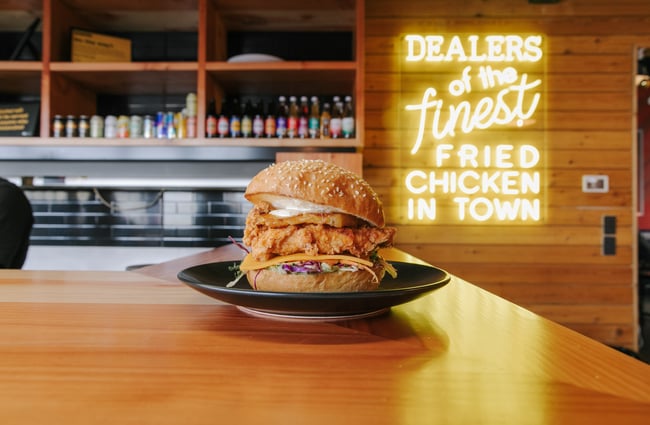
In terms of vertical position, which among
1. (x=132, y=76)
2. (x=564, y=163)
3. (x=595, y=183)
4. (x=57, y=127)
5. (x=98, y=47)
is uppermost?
(x=98, y=47)

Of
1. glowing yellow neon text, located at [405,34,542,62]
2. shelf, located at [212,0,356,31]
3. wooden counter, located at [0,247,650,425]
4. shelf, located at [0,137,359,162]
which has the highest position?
shelf, located at [212,0,356,31]

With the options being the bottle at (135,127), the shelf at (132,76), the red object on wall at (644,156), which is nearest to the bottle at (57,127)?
the shelf at (132,76)

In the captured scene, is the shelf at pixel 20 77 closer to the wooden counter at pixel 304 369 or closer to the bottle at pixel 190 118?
the bottle at pixel 190 118

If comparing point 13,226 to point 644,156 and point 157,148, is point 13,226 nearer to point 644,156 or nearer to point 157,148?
point 157,148

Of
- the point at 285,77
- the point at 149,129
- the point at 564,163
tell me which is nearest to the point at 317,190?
the point at 285,77

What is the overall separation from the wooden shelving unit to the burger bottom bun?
5.93 ft

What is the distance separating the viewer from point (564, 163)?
3109mm

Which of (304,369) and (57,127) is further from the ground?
(57,127)

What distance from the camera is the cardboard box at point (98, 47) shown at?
2.66m

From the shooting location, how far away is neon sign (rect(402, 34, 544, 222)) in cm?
307

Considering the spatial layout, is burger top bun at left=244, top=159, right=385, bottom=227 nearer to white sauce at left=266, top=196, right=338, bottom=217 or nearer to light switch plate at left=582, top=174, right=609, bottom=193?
white sauce at left=266, top=196, right=338, bottom=217

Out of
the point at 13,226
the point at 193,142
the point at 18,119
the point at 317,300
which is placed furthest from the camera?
the point at 18,119

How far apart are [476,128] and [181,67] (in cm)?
197

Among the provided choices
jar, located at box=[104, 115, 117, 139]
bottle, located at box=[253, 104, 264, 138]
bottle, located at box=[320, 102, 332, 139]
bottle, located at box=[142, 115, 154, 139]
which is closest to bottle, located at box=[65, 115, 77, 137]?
jar, located at box=[104, 115, 117, 139]
